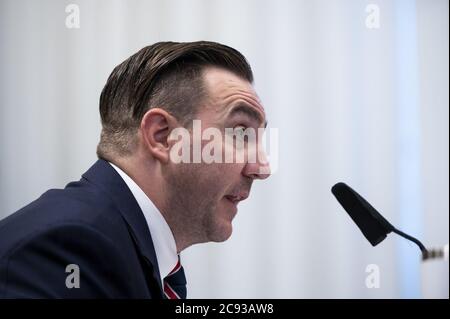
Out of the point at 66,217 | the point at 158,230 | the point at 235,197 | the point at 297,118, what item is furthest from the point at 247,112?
the point at 297,118

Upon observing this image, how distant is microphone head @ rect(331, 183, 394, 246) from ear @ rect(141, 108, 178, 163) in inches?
12.5

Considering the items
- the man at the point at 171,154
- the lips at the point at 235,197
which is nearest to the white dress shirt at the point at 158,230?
the man at the point at 171,154

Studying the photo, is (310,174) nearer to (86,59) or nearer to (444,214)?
(444,214)

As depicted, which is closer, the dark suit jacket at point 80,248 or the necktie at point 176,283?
the dark suit jacket at point 80,248

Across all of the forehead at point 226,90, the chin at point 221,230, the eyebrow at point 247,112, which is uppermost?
the forehead at point 226,90

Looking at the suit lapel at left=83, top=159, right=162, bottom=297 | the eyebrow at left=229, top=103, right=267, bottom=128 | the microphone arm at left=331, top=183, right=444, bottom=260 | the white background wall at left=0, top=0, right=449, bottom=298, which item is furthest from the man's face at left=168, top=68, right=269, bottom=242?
the white background wall at left=0, top=0, right=449, bottom=298

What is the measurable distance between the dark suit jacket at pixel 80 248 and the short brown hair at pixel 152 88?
0.16 m

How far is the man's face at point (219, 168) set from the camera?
0.83 m

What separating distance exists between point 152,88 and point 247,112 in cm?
18

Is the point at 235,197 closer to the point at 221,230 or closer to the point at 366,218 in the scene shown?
the point at 221,230

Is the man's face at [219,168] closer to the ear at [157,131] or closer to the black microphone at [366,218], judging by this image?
the ear at [157,131]

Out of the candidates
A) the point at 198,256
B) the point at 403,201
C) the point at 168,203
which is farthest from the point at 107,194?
the point at 403,201

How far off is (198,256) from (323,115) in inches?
22.4

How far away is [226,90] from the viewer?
866 millimetres
